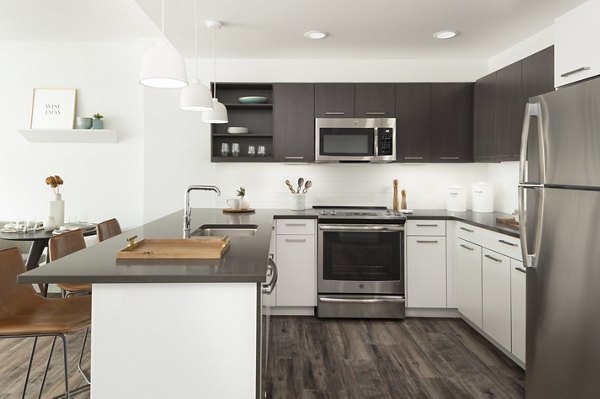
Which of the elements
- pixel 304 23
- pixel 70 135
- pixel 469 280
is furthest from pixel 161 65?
pixel 70 135

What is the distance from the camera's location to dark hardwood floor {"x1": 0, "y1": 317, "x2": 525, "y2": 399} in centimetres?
271

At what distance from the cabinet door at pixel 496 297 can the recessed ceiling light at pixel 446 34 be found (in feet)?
6.48

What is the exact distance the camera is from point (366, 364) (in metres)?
3.10

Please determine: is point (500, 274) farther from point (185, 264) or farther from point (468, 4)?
point (185, 264)

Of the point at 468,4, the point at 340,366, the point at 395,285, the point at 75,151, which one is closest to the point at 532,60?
the point at 468,4

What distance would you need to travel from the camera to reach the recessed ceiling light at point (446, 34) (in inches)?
153

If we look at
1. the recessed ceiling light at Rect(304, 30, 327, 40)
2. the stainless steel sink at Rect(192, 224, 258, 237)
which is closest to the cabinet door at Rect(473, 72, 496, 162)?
the recessed ceiling light at Rect(304, 30, 327, 40)

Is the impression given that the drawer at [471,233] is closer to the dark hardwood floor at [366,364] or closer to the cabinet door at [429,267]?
the cabinet door at [429,267]

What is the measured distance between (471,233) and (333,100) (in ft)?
6.37

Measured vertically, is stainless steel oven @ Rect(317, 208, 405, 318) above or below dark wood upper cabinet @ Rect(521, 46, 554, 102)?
below

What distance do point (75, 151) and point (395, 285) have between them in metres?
3.88

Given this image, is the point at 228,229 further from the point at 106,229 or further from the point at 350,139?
the point at 350,139

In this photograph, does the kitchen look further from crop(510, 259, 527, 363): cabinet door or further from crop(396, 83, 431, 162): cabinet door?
crop(510, 259, 527, 363): cabinet door

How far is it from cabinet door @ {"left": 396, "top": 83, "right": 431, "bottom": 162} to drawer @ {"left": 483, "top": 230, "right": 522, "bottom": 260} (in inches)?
52.7
